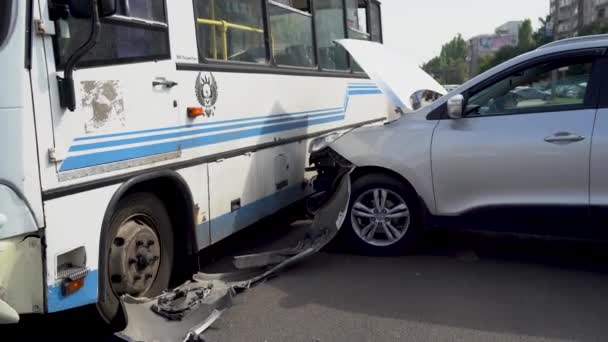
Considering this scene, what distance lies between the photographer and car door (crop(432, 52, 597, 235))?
5023 mm

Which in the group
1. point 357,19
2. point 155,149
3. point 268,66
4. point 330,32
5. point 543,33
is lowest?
point 155,149

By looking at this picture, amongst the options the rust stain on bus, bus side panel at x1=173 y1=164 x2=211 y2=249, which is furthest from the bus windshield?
bus side panel at x1=173 y1=164 x2=211 y2=249

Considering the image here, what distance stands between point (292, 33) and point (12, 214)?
14.4 ft

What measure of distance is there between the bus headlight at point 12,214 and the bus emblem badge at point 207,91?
6.18ft

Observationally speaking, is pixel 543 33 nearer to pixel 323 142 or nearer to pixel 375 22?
pixel 375 22

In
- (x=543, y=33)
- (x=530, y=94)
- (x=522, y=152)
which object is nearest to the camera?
(x=522, y=152)

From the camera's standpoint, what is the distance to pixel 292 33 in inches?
274

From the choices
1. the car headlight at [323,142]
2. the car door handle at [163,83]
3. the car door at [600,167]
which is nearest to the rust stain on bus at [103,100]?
the car door handle at [163,83]

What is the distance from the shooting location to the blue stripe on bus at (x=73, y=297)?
11.0ft

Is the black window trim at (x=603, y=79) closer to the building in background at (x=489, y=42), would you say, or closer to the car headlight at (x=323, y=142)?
the car headlight at (x=323, y=142)


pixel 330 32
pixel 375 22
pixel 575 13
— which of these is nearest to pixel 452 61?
pixel 575 13

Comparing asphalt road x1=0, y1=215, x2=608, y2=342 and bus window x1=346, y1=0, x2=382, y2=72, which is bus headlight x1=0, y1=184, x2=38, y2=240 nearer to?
asphalt road x1=0, y1=215, x2=608, y2=342

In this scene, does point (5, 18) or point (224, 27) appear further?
point (224, 27)

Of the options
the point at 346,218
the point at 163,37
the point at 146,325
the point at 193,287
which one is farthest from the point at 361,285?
the point at 163,37
